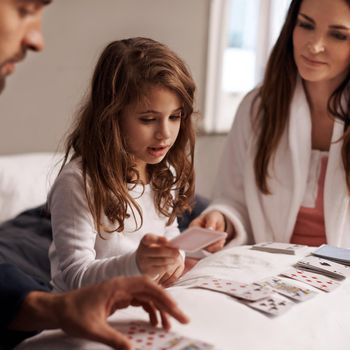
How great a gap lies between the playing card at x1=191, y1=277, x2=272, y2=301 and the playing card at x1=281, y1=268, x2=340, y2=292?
133mm

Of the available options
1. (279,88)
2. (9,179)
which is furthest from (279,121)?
(9,179)

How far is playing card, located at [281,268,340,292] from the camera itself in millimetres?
1354

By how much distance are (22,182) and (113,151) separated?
899 millimetres

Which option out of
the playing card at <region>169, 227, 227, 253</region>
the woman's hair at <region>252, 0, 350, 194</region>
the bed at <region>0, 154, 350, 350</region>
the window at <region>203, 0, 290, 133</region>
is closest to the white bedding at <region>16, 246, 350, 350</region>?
the bed at <region>0, 154, 350, 350</region>

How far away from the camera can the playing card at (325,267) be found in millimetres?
1434

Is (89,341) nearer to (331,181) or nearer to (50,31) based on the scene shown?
(331,181)

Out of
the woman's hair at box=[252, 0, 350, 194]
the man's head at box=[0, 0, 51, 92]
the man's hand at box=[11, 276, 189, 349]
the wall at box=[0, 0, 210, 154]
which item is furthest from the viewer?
the wall at box=[0, 0, 210, 154]

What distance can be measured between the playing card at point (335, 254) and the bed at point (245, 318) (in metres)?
0.08

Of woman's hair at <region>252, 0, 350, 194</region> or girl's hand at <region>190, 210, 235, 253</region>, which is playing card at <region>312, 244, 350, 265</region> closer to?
girl's hand at <region>190, 210, 235, 253</region>

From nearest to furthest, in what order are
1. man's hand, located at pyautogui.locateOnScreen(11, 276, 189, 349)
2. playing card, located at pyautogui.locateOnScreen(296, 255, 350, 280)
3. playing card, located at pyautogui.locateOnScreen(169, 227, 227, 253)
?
man's hand, located at pyautogui.locateOnScreen(11, 276, 189, 349) → playing card, located at pyautogui.locateOnScreen(169, 227, 227, 253) → playing card, located at pyautogui.locateOnScreen(296, 255, 350, 280)

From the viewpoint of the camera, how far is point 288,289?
4.23ft

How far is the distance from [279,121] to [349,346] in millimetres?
995

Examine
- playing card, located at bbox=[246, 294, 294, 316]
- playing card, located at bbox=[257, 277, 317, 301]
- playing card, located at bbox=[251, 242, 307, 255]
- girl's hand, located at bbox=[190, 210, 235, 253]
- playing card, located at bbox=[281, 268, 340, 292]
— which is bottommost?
girl's hand, located at bbox=[190, 210, 235, 253]

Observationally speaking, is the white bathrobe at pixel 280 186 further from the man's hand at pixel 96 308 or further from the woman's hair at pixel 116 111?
the man's hand at pixel 96 308
